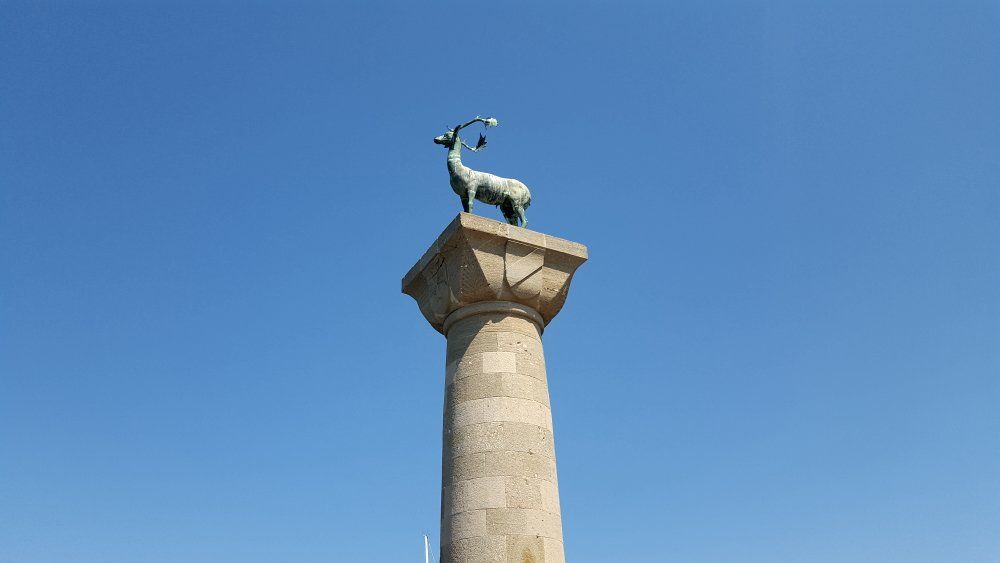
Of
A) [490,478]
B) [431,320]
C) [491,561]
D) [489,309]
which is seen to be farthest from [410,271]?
[491,561]

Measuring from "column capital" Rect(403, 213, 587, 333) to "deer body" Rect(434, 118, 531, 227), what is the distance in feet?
3.18

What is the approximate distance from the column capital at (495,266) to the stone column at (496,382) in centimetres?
2

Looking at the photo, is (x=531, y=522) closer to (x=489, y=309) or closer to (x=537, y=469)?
(x=537, y=469)

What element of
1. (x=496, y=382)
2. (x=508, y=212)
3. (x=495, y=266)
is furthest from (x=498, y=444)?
(x=508, y=212)

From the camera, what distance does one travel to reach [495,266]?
12297 mm

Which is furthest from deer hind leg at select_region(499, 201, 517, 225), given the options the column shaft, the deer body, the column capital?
the column shaft

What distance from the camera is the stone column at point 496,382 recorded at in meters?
Answer: 10.9

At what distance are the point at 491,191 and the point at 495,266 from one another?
1.74 m

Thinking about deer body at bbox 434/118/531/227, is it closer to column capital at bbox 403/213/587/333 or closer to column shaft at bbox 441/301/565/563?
column capital at bbox 403/213/587/333

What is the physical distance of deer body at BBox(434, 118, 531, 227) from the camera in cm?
1348

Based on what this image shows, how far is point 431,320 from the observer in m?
13.2

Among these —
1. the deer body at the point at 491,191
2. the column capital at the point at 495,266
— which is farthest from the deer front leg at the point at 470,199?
the column capital at the point at 495,266

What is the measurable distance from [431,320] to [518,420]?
8.31 feet

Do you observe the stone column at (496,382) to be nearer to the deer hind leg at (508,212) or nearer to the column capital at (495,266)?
the column capital at (495,266)
